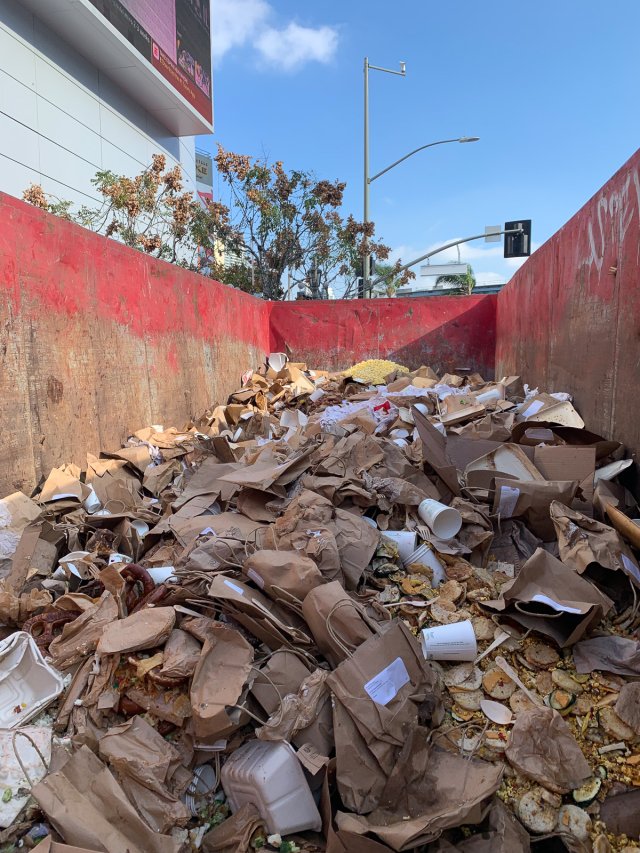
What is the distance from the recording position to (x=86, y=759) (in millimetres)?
1547

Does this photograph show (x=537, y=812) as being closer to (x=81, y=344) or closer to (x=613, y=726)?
(x=613, y=726)

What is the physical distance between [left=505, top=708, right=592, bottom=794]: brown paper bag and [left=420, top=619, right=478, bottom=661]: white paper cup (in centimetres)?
27

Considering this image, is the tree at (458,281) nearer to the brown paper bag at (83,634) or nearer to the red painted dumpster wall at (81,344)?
the red painted dumpster wall at (81,344)

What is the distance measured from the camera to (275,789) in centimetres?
150

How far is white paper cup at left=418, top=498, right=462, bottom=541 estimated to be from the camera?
98.7 inches

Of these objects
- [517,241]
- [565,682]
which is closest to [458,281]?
[517,241]

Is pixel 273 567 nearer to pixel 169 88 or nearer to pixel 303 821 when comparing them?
pixel 303 821

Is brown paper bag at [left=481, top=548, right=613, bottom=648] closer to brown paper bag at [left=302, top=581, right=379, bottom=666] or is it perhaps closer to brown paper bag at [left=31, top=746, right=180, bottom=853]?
brown paper bag at [left=302, top=581, right=379, bottom=666]

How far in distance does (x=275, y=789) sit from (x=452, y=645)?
2.49ft

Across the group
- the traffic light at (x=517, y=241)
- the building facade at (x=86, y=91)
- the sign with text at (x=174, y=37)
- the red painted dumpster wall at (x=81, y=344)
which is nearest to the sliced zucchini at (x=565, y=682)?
the red painted dumpster wall at (x=81, y=344)

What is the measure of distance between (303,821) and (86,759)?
640mm

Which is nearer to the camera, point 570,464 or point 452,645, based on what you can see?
point 452,645

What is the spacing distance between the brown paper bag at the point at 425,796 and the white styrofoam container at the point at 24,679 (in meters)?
1.03

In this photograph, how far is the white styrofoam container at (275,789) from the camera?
1.49 meters
